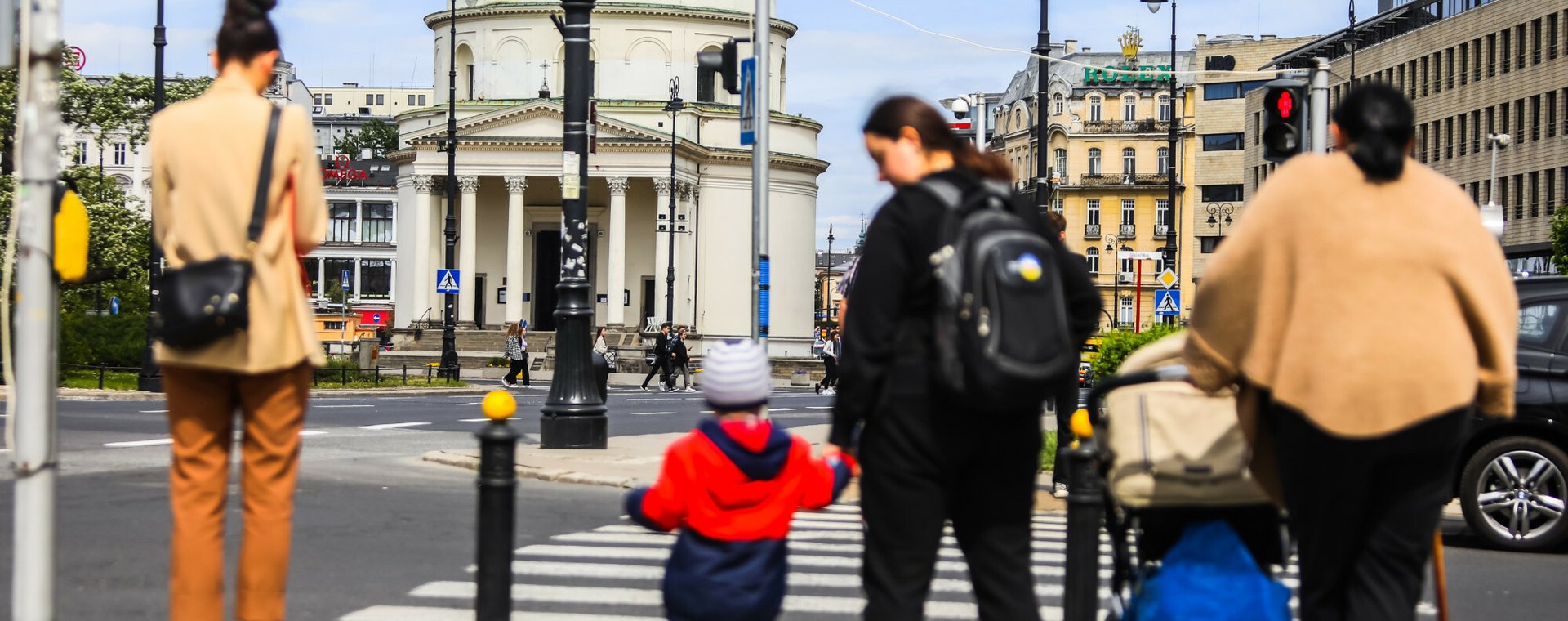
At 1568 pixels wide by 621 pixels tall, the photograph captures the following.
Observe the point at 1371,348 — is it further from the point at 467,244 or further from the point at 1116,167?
the point at 1116,167

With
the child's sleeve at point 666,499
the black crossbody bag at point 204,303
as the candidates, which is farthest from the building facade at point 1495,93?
the black crossbody bag at point 204,303

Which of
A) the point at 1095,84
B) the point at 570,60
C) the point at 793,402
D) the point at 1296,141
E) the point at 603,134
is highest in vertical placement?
the point at 1095,84

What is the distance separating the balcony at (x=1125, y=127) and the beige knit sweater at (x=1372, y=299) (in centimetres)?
12980

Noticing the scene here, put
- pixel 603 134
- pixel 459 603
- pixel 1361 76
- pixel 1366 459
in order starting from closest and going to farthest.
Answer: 1. pixel 1366 459
2. pixel 459 603
3. pixel 603 134
4. pixel 1361 76

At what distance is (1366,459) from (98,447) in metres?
16.1

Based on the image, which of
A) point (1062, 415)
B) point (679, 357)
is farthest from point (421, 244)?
point (1062, 415)

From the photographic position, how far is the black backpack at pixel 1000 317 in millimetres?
5031

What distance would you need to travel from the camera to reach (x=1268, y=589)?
5422 mm

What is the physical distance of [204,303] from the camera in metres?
5.77

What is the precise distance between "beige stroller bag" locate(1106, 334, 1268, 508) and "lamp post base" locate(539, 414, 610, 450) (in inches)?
531

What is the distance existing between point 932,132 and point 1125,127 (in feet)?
429

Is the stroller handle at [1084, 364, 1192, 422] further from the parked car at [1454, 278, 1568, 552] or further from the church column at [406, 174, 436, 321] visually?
the church column at [406, 174, 436, 321]

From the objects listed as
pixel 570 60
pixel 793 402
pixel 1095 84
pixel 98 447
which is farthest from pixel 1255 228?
pixel 1095 84

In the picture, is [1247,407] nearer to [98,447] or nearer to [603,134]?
[98,447]
